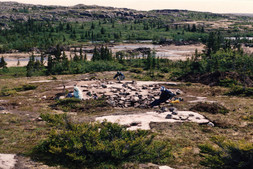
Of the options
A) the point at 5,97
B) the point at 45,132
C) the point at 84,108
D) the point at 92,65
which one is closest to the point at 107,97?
the point at 84,108

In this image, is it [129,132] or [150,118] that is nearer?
[129,132]

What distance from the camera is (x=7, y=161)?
383 inches

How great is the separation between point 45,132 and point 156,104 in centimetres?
926

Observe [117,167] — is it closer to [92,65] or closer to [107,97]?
[107,97]

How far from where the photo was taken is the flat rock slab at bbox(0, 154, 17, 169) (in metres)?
9.28

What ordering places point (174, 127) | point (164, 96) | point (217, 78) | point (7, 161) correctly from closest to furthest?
point (7, 161), point (174, 127), point (164, 96), point (217, 78)

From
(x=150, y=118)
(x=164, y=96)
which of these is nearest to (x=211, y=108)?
(x=164, y=96)

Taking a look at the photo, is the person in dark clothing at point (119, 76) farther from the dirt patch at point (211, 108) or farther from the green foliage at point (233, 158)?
the green foliage at point (233, 158)

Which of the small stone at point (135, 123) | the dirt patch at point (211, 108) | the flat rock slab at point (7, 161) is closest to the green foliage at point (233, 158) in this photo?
the small stone at point (135, 123)

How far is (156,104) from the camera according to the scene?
2006cm

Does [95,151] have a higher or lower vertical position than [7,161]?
higher

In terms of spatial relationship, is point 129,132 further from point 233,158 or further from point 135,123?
point 135,123

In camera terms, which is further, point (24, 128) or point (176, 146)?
point (24, 128)

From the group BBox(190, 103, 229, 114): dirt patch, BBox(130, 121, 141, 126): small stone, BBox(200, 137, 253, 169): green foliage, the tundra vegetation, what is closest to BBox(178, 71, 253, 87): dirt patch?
the tundra vegetation
